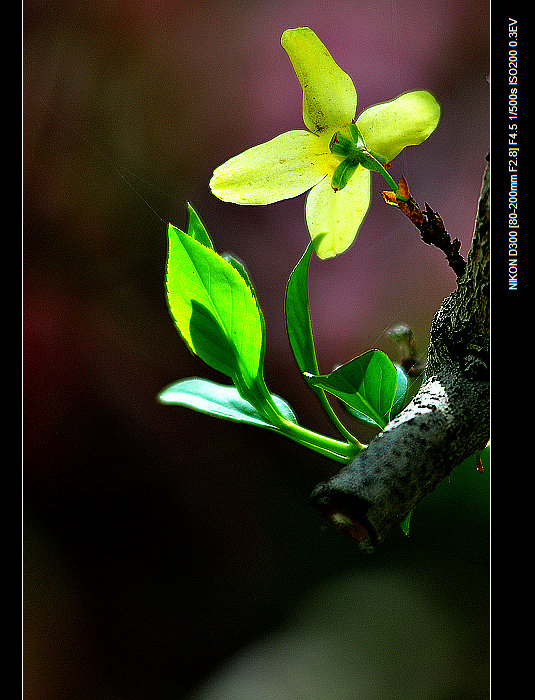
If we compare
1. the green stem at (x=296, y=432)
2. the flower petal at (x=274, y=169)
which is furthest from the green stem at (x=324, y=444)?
the flower petal at (x=274, y=169)

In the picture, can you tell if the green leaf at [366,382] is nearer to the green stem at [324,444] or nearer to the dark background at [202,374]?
the green stem at [324,444]

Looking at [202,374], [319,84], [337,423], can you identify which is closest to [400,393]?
[337,423]

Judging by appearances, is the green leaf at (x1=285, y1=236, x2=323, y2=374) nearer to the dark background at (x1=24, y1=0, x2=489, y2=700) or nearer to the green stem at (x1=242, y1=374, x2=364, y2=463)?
the green stem at (x1=242, y1=374, x2=364, y2=463)

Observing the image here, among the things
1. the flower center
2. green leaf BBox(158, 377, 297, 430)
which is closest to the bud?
the flower center

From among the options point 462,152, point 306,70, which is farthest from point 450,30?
point 306,70
